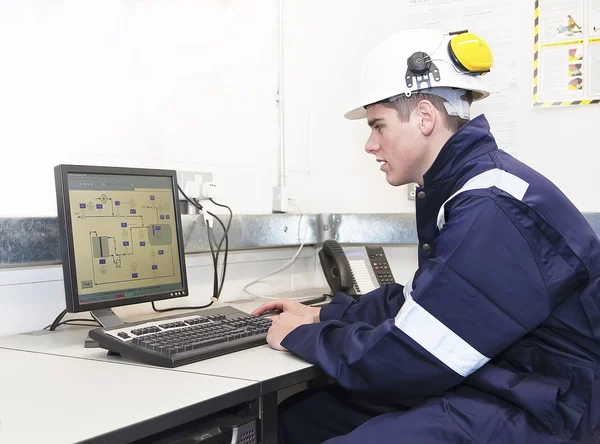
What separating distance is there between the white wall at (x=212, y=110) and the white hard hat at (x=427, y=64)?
0.79m

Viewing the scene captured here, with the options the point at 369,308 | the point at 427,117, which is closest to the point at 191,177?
the point at 369,308

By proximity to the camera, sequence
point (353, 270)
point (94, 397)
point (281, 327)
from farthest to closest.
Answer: point (353, 270)
point (281, 327)
point (94, 397)

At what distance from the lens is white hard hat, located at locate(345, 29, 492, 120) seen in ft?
5.16

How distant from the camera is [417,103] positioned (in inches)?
62.8

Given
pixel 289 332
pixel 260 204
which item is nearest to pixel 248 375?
pixel 289 332

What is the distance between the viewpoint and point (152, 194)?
5.71 feet

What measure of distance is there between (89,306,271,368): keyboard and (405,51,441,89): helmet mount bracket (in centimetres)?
68

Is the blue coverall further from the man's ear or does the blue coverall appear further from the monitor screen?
the monitor screen

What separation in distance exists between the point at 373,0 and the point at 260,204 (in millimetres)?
960

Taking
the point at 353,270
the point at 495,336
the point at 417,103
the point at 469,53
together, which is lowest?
the point at 353,270

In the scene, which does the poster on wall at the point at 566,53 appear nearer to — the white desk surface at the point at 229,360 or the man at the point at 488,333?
the man at the point at 488,333

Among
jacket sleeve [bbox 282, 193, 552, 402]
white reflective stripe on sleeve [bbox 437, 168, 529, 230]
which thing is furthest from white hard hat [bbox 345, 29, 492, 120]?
jacket sleeve [bbox 282, 193, 552, 402]

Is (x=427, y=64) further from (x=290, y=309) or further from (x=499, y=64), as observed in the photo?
(x=499, y=64)

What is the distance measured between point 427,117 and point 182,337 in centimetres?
76
